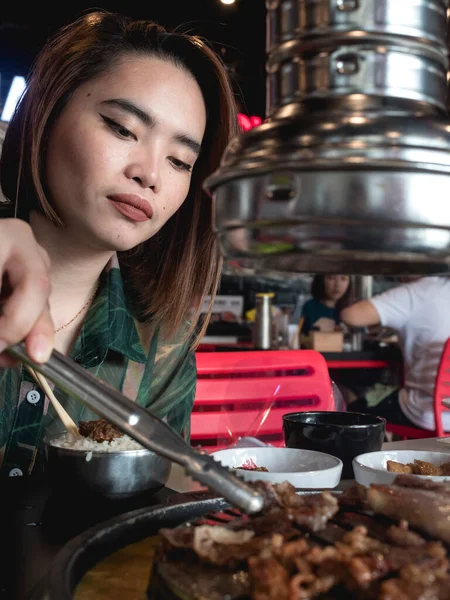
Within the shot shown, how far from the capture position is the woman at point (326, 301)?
6750 mm

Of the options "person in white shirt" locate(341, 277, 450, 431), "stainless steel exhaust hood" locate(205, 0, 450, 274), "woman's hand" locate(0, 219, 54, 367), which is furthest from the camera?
"person in white shirt" locate(341, 277, 450, 431)

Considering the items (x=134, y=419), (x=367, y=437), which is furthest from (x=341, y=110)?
(x=367, y=437)

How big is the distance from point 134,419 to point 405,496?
0.35 metres

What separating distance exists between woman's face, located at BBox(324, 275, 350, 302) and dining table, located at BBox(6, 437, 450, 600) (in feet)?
18.0

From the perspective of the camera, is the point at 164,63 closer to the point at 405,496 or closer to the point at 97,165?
the point at 97,165

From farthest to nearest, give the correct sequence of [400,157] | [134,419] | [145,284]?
1. [145,284]
2. [134,419]
3. [400,157]

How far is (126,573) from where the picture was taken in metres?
0.80

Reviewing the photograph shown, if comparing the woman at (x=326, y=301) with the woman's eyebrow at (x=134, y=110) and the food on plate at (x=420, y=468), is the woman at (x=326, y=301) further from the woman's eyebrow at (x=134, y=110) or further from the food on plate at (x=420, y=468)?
the food on plate at (x=420, y=468)

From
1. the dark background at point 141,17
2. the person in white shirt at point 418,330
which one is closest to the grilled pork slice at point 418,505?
the person in white shirt at point 418,330

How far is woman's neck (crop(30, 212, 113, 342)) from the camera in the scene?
6.45 feet

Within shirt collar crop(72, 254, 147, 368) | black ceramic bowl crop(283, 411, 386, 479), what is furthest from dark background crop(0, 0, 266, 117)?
black ceramic bowl crop(283, 411, 386, 479)

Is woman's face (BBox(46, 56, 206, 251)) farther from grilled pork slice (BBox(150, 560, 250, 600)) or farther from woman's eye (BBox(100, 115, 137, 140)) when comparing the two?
grilled pork slice (BBox(150, 560, 250, 600))

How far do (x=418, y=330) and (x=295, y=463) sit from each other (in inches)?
127

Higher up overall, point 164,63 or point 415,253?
point 164,63
